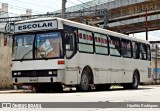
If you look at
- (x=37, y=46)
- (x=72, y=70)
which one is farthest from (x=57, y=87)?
(x=37, y=46)

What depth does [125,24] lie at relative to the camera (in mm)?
69000

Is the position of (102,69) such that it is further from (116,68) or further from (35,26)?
(35,26)

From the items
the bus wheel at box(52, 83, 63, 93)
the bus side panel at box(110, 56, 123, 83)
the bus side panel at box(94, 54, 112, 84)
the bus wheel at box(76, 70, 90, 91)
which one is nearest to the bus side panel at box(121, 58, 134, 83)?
the bus side panel at box(110, 56, 123, 83)

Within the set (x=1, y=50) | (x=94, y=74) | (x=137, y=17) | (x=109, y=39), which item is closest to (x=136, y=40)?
(x=109, y=39)

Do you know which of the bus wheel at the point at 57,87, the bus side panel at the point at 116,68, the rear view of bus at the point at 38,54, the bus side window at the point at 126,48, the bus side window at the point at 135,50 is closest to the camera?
the rear view of bus at the point at 38,54

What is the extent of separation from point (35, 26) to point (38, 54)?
125cm

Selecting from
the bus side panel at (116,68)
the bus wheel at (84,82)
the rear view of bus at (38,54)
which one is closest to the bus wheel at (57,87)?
the rear view of bus at (38,54)

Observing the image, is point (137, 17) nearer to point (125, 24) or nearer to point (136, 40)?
point (125, 24)

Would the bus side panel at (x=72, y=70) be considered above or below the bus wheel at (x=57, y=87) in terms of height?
above

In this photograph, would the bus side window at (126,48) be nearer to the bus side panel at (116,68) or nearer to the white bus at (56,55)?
the bus side panel at (116,68)

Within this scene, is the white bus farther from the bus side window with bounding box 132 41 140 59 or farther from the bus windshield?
the bus side window with bounding box 132 41 140 59

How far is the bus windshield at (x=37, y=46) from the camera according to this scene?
15844 millimetres

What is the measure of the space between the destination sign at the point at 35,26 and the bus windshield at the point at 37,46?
0.27 m

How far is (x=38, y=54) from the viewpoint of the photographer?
16109mm
